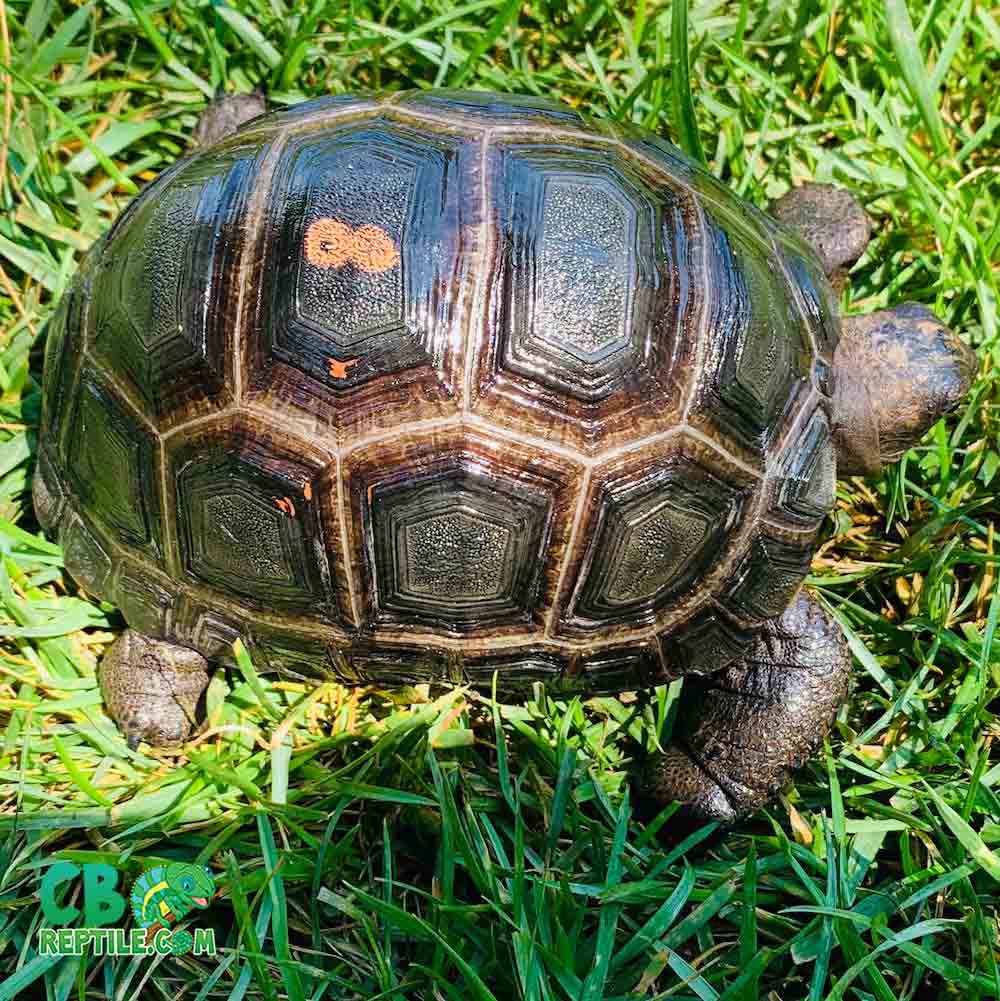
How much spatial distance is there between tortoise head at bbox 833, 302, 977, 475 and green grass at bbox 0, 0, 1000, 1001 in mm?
361

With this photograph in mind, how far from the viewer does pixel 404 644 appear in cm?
266

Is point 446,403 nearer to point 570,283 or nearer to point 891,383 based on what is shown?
point 570,283

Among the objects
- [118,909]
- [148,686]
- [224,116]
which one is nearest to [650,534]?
[148,686]

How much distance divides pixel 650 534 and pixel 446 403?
627 millimetres

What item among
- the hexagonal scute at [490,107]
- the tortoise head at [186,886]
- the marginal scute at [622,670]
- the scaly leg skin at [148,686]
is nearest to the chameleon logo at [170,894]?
the tortoise head at [186,886]

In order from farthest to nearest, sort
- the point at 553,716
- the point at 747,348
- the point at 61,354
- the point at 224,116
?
1. the point at 224,116
2. the point at 553,716
3. the point at 61,354
4. the point at 747,348

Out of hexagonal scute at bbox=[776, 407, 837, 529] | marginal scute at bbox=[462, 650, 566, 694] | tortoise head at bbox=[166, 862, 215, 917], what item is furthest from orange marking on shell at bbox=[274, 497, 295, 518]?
hexagonal scute at bbox=[776, 407, 837, 529]

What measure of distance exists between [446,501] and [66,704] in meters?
1.43

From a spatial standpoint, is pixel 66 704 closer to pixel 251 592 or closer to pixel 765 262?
pixel 251 592

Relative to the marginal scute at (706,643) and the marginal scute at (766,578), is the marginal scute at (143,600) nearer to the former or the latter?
the marginal scute at (706,643)

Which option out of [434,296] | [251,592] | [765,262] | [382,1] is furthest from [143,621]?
[382,1]

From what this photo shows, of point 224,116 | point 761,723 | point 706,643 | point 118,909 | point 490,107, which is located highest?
point 490,107

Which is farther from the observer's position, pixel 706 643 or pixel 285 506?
pixel 706 643

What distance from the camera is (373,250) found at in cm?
238
